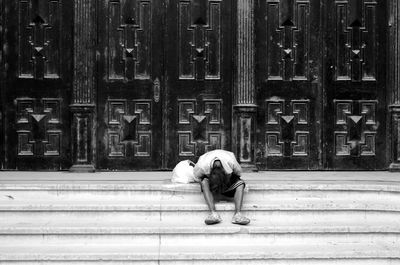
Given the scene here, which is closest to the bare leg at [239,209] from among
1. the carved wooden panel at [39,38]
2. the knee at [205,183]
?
the knee at [205,183]

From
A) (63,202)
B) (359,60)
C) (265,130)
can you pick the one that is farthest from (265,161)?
(63,202)

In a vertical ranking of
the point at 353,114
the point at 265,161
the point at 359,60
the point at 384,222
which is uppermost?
the point at 359,60

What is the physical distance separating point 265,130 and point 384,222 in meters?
3.04

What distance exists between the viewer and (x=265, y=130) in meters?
8.81

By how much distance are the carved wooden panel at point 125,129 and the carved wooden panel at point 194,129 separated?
21.1 inches

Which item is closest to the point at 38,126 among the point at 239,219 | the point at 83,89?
the point at 83,89

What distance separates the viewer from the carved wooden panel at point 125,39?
28.6ft

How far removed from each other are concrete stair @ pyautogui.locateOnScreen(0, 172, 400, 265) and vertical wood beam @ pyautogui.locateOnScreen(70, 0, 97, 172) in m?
1.44

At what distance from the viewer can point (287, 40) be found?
885 centimetres

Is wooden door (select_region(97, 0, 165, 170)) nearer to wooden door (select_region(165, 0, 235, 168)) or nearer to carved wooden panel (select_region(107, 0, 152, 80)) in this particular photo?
carved wooden panel (select_region(107, 0, 152, 80))

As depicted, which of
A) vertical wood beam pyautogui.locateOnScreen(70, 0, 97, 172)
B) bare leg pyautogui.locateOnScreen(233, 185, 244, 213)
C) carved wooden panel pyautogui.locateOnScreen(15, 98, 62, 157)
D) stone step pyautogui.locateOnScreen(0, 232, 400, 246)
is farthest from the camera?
carved wooden panel pyautogui.locateOnScreen(15, 98, 62, 157)

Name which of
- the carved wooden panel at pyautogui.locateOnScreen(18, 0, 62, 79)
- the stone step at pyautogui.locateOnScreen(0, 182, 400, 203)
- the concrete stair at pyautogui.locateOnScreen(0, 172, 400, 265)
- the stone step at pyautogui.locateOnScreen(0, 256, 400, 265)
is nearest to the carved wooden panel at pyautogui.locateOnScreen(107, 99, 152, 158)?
the carved wooden panel at pyautogui.locateOnScreen(18, 0, 62, 79)

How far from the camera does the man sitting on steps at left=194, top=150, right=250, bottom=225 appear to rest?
6.16m

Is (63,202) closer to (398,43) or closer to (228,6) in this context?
(228,6)
